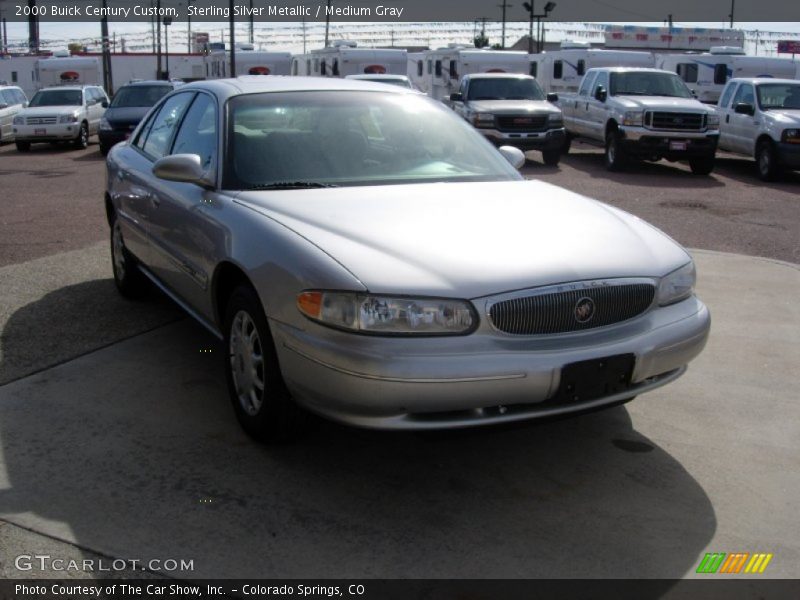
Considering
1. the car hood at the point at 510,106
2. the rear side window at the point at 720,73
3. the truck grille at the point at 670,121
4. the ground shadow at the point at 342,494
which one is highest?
the rear side window at the point at 720,73

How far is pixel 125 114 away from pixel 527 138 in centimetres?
862

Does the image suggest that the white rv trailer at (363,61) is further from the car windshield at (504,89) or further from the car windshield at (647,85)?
the car windshield at (647,85)

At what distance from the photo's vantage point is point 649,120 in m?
17.4

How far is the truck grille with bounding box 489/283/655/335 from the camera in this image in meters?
3.65

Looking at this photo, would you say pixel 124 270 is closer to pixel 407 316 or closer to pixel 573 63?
pixel 407 316

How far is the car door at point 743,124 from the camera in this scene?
1712 centimetres

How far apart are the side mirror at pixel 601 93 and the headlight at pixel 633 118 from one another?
128 centimetres

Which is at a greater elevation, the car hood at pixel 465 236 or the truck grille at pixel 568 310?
the car hood at pixel 465 236

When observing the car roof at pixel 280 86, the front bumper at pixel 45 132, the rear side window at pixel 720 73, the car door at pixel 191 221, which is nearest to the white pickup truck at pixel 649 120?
the rear side window at pixel 720 73

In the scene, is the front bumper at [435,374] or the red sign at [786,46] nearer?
the front bumper at [435,374]

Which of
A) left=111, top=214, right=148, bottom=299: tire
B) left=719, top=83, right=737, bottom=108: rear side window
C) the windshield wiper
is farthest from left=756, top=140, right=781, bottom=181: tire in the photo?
the windshield wiper

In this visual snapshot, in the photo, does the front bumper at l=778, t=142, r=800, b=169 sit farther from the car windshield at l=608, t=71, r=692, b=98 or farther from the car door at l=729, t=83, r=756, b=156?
the car windshield at l=608, t=71, r=692, b=98

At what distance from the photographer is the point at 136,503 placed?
3768mm

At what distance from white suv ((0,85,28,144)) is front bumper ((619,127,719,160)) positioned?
15.1 meters
